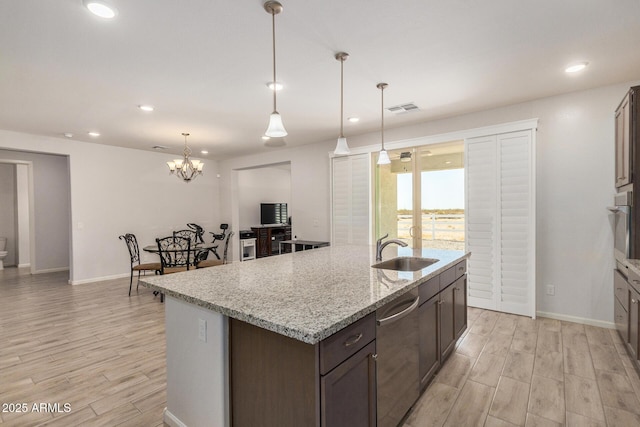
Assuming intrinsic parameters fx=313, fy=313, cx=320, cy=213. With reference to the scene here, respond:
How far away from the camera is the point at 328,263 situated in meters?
2.60

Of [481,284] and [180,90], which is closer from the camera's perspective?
[180,90]

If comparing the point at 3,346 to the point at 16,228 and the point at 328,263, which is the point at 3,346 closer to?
the point at 328,263

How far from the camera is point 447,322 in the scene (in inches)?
102

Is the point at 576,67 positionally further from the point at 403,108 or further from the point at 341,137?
the point at 341,137

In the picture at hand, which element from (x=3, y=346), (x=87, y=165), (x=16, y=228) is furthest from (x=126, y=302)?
(x=16, y=228)

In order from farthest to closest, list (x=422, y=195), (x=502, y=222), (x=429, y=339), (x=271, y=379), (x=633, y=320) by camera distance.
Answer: (x=422, y=195) → (x=502, y=222) → (x=633, y=320) → (x=429, y=339) → (x=271, y=379)

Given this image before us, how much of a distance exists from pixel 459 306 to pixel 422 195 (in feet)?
7.37

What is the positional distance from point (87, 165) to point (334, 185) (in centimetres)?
464

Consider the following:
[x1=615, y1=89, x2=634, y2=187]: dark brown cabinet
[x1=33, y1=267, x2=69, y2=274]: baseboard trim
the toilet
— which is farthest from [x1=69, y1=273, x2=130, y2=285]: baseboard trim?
[x1=615, y1=89, x2=634, y2=187]: dark brown cabinet

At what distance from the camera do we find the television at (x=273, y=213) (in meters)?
9.33

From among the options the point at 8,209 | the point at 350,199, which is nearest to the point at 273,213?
the point at 350,199

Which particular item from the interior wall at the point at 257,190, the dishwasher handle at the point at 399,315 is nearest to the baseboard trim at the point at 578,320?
the dishwasher handle at the point at 399,315

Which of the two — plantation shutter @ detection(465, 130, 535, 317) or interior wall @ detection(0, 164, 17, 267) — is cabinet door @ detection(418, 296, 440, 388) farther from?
interior wall @ detection(0, 164, 17, 267)

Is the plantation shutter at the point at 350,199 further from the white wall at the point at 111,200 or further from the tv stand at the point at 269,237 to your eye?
the white wall at the point at 111,200
